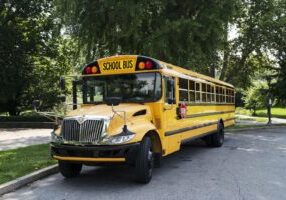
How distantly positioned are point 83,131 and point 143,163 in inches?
51.0

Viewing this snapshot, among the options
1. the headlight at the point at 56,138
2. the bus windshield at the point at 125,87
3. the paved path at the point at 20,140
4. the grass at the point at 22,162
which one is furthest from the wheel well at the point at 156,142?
the paved path at the point at 20,140

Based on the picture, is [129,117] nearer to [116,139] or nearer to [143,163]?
[116,139]

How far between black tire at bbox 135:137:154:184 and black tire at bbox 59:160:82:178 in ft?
5.35

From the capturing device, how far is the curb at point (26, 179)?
850 centimetres

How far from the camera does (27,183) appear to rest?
9289 mm

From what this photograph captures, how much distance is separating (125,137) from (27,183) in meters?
2.28

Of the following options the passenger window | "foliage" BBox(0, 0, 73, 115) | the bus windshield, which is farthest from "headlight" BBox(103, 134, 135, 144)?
"foliage" BBox(0, 0, 73, 115)

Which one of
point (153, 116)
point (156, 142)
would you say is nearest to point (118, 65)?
point (153, 116)

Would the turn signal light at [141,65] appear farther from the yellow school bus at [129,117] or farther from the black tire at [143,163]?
the black tire at [143,163]

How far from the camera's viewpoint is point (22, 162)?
439 inches

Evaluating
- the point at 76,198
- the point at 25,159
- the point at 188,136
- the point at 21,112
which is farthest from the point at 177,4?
the point at 21,112

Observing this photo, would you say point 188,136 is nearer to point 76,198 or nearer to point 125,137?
point 125,137

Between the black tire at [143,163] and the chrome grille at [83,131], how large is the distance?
877mm

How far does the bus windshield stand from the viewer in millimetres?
10125
